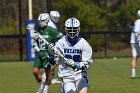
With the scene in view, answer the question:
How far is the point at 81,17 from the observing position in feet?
112

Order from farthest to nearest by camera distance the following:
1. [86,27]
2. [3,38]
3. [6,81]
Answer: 1. [86,27]
2. [3,38]
3. [6,81]

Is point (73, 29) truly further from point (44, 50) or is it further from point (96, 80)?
point (96, 80)

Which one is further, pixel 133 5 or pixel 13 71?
pixel 133 5

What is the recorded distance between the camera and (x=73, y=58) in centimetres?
1022

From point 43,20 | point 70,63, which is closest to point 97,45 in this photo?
point 43,20

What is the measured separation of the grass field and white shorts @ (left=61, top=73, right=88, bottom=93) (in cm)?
475

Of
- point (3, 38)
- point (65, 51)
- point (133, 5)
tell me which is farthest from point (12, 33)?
point (65, 51)

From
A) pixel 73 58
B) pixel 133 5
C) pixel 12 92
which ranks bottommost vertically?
pixel 12 92

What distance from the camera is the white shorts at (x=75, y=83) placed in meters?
10.1

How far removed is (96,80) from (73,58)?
752 cm

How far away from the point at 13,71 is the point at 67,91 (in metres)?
12.0

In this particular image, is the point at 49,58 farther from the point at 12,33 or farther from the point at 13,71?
the point at 12,33

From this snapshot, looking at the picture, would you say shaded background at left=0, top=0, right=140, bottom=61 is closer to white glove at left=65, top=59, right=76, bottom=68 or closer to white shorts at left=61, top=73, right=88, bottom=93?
white shorts at left=61, top=73, right=88, bottom=93

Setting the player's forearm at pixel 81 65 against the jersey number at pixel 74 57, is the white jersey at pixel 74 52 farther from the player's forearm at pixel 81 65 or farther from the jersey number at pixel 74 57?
the player's forearm at pixel 81 65
